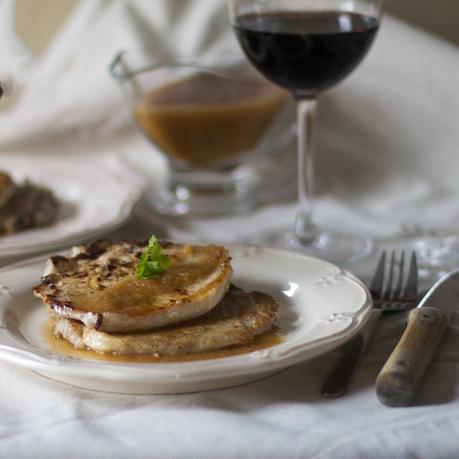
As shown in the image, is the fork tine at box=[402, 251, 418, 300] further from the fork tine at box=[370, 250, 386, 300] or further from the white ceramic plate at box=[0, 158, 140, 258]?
the white ceramic plate at box=[0, 158, 140, 258]

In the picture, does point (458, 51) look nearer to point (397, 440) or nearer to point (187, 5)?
point (187, 5)

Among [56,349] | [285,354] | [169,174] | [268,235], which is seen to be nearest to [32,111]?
[169,174]

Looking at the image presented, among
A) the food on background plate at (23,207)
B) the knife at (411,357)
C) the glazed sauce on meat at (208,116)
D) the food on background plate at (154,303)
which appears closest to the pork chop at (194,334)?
the food on background plate at (154,303)

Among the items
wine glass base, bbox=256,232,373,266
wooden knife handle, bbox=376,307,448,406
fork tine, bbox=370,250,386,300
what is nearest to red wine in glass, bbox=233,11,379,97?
wine glass base, bbox=256,232,373,266

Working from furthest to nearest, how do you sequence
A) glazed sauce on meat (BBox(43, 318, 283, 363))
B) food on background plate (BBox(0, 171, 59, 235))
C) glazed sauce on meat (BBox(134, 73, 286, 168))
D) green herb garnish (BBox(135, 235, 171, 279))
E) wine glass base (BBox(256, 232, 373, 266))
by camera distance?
glazed sauce on meat (BBox(134, 73, 286, 168))
food on background plate (BBox(0, 171, 59, 235))
wine glass base (BBox(256, 232, 373, 266))
green herb garnish (BBox(135, 235, 171, 279))
glazed sauce on meat (BBox(43, 318, 283, 363))

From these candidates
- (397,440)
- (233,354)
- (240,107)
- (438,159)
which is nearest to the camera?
(397,440)
